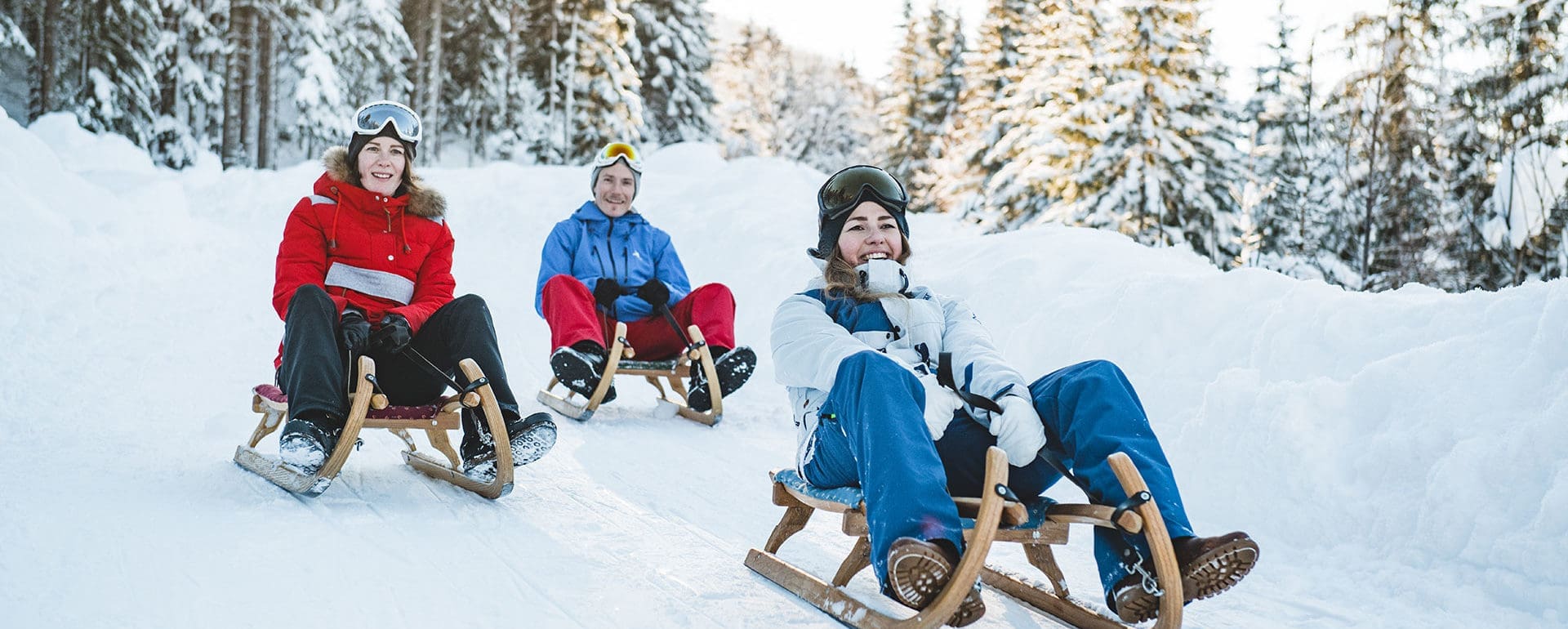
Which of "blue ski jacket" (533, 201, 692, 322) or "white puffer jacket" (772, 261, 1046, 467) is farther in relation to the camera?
"blue ski jacket" (533, 201, 692, 322)

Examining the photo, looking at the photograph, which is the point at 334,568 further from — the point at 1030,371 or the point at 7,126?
the point at 7,126

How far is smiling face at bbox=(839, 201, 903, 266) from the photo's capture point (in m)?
3.04

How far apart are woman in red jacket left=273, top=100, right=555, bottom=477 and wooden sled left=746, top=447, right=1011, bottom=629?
1.04 metres

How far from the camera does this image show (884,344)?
2896 mm

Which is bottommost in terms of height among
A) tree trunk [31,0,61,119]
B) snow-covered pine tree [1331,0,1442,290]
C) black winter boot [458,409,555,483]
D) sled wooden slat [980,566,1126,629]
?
sled wooden slat [980,566,1126,629]

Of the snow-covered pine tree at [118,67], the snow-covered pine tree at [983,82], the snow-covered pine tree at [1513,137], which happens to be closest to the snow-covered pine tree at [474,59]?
the snow-covered pine tree at [118,67]

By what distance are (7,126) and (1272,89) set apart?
26790 millimetres

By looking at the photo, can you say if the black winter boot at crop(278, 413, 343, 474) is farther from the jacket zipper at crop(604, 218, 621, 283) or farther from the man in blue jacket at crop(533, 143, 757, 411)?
the jacket zipper at crop(604, 218, 621, 283)

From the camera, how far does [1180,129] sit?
14891 millimetres

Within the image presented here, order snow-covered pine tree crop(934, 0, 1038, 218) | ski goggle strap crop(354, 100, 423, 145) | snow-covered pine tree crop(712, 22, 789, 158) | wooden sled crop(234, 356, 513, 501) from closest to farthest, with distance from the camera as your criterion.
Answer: wooden sled crop(234, 356, 513, 501)
ski goggle strap crop(354, 100, 423, 145)
snow-covered pine tree crop(934, 0, 1038, 218)
snow-covered pine tree crop(712, 22, 789, 158)

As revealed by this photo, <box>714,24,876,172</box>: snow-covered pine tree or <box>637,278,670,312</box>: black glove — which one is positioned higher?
<box>714,24,876,172</box>: snow-covered pine tree

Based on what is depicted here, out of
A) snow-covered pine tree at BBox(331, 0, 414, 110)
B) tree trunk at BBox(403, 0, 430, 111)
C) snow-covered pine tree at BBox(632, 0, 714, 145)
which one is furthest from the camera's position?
tree trunk at BBox(403, 0, 430, 111)

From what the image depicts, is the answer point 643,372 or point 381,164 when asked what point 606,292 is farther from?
point 381,164

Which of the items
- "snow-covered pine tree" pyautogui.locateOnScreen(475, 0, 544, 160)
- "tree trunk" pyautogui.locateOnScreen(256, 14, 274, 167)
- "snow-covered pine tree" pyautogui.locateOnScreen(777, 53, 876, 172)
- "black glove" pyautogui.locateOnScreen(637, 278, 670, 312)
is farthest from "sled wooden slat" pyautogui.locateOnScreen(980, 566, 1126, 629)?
"snow-covered pine tree" pyautogui.locateOnScreen(777, 53, 876, 172)
